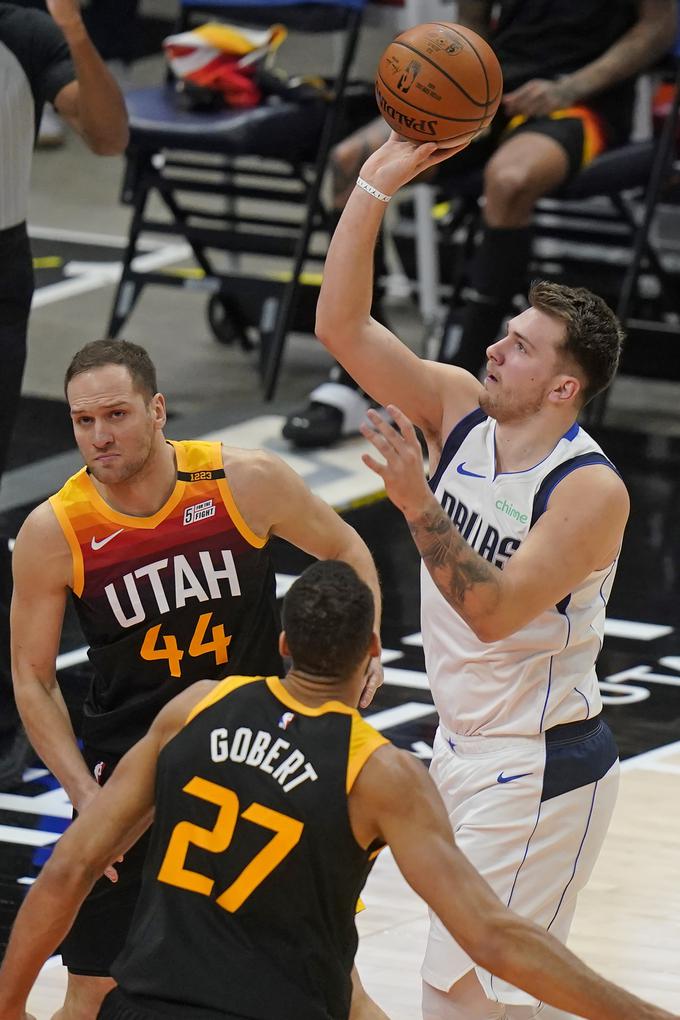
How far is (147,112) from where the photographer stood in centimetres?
792

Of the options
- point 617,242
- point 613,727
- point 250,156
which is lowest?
point 613,727

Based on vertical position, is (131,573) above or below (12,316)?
above

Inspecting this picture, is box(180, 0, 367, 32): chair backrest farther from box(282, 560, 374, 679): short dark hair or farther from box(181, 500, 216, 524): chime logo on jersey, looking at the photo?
box(282, 560, 374, 679): short dark hair

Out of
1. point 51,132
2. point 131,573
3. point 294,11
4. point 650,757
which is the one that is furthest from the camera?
point 51,132

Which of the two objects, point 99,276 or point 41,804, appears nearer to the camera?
point 41,804

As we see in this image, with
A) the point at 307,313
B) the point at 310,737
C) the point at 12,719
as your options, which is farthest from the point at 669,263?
the point at 310,737

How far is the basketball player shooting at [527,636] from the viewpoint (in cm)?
341

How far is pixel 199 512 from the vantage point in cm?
360

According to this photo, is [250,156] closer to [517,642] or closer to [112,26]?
[112,26]

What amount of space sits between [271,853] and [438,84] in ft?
7.38

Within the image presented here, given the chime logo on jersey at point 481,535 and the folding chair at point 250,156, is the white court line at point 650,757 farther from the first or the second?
the folding chair at point 250,156

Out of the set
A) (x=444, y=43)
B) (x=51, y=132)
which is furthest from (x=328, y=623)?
(x=51, y=132)

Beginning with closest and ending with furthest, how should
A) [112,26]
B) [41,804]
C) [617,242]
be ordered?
1. [41,804]
2. [617,242]
3. [112,26]

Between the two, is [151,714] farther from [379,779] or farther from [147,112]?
[147,112]
